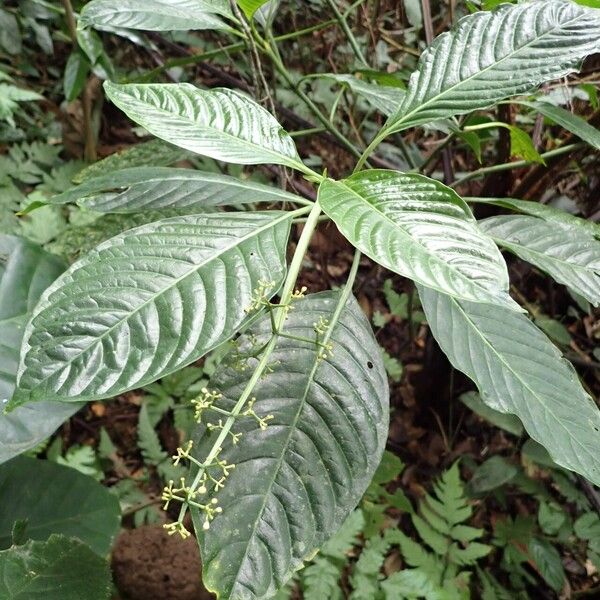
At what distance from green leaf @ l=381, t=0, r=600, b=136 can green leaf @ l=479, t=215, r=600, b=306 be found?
255 mm

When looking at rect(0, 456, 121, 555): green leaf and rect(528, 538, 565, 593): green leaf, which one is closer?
rect(0, 456, 121, 555): green leaf

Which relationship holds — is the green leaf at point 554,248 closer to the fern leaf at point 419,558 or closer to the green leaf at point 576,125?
the green leaf at point 576,125

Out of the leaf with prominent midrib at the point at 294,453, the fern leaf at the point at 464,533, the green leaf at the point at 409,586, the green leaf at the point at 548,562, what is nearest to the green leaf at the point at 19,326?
the leaf with prominent midrib at the point at 294,453

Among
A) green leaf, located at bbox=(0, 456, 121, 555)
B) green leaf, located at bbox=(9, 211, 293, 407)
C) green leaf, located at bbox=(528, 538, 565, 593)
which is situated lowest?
green leaf, located at bbox=(528, 538, 565, 593)

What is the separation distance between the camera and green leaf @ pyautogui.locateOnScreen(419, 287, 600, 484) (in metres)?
0.77

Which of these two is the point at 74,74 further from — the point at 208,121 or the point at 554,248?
the point at 554,248

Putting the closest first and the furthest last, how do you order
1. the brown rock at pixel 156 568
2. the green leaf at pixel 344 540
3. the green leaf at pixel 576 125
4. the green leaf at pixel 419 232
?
the green leaf at pixel 419 232, the green leaf at pixel 576 125, the brown rock at pixel 156 568, the green leaf at pixel 344 540

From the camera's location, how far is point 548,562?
1641 mm

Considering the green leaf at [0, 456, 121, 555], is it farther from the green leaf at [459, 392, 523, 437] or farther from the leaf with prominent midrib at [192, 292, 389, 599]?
the green leaf at [459, 392, 523, 437]

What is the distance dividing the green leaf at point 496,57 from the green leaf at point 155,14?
42cm

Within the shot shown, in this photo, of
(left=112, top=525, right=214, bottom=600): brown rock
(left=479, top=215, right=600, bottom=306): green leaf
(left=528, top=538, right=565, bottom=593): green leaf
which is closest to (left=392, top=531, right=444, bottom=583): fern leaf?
(left=528, top=538, right=565, bottom=593): green leaf

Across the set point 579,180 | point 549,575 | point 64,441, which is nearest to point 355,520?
point 549,575

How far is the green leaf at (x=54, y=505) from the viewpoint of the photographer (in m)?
1.05

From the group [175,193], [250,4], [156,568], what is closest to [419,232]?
[175,193]
